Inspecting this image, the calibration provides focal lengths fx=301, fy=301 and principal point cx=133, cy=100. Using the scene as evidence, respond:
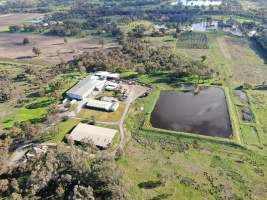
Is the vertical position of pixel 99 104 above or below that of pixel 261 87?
above

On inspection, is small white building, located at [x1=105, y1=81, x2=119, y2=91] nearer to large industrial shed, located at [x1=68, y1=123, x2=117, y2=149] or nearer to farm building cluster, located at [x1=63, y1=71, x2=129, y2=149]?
farm building cluster, located at [x1=63, y1=71, x2=129, y2=149]

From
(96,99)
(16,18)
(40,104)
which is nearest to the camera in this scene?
(40,104)

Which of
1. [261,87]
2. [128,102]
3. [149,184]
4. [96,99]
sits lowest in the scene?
[149,184]

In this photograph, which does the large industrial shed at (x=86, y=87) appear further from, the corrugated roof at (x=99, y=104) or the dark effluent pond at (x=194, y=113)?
the dark effluent pond at (x=194, y=113)

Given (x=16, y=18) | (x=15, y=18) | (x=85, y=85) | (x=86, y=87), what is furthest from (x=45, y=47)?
(x=15, y=18)

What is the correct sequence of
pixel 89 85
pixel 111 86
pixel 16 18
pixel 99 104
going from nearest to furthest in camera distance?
pixel 99 104, pixel 89 85, pixel 111 86, pixel 16 18

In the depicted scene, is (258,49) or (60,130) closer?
(60,130)

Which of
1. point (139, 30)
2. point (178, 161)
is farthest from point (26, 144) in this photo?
point (139, 30)

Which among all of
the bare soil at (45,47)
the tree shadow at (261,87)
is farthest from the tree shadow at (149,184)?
the bare soil at (45,47)

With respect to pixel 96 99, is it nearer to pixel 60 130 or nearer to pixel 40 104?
pixel 40 104
